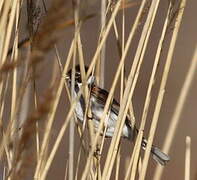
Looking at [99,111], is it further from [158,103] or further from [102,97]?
[158,103]

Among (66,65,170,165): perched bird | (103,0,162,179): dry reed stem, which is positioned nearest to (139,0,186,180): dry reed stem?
(103,0,162,179): dry reed stem

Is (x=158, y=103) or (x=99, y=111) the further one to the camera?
(x=99, y=111)

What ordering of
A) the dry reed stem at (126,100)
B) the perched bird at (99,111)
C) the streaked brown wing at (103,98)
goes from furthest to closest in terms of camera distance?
the streaked brown wing at (103,98), the perched bird at (99,111), the dry reed stem at (126,100)

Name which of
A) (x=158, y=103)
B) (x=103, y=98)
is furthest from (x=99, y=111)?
(x=158, y=103)

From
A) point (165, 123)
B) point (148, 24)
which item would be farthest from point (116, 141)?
point (165, 123)

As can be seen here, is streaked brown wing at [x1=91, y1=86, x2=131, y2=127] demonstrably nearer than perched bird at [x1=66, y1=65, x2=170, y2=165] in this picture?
Result: No

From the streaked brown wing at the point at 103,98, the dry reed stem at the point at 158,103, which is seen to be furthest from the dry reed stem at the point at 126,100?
the streaked brown wing at the point at 103,98

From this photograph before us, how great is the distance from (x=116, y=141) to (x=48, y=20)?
56cm

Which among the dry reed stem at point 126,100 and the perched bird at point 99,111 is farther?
the perched bird at point 99,111

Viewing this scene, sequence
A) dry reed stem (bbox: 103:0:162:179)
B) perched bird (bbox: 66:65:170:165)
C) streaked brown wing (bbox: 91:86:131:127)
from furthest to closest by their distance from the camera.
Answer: streaked brown wing (bbox: 91:86:131:127)
perched bird (bbox: 66:65:170:165)
dry reed stem (bbox: 103:0:162:179)

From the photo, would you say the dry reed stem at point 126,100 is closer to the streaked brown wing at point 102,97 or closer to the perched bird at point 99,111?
the perched bird at point 99,111

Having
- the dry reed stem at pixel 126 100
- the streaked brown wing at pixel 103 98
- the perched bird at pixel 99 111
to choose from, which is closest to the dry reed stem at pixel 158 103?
the dry reed stem at pixel 126 100

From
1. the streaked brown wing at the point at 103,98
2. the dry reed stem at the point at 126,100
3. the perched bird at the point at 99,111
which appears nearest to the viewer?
the dry reed stem at the point at 126,100

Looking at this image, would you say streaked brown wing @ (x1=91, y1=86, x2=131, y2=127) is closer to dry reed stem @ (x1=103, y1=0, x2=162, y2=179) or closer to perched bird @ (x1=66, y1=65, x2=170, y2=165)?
perched bird @ (x1=66, y1=65, x2=170, y2=165)
